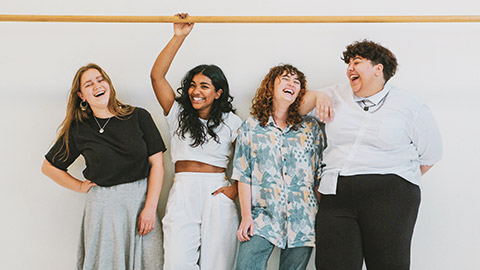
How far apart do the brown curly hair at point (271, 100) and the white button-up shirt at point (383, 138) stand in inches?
8.0

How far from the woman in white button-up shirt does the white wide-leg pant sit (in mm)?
460

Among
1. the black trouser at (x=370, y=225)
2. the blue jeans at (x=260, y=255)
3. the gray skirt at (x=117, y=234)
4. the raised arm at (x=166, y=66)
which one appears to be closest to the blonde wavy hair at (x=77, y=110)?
the raised arm at (x=166, y=66)

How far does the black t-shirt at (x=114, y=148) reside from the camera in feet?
7.78

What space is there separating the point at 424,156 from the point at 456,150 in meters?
0.44

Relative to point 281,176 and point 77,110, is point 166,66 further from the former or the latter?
point 281,176

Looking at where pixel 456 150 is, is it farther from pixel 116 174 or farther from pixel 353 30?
pixel 116 174

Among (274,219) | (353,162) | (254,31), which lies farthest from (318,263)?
(254,31)

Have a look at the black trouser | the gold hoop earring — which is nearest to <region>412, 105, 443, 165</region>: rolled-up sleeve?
the black trouser

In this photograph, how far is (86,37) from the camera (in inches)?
106

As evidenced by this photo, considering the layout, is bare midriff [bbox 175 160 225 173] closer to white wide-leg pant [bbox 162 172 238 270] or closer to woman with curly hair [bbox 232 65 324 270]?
white wide-leg pant [bbox 162 172 238 270]

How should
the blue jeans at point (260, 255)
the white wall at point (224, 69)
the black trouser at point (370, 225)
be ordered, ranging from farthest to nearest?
the white wall at point (224, 69), the blue jeans at point (260, 255), the black trouser at point (370, 225)

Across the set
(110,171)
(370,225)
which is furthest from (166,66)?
(370,225)

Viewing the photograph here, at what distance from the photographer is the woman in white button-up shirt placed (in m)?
2.16

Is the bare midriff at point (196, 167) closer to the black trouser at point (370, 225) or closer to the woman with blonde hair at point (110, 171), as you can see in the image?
the woman with blonde hair at point (110, 171)
